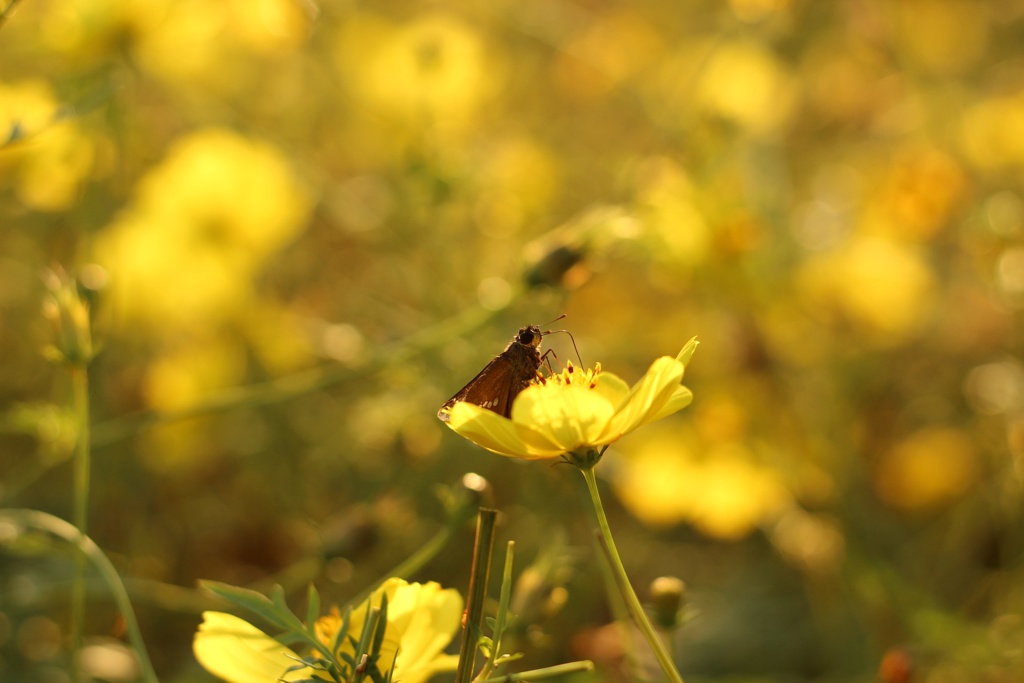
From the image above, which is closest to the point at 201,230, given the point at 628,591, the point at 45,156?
the point at 45,156

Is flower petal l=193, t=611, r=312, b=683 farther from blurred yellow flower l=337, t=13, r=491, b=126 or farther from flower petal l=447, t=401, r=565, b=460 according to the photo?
blurred yellow flower l=337, t=13, r=491, b=126

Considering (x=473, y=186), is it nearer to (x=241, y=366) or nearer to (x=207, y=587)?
(x=241, y=366)

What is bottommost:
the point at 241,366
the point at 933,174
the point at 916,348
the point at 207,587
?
the point at 207,587

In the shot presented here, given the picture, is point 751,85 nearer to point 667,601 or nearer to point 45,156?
point 45,156

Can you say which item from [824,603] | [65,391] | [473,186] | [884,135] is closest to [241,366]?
[65,391]

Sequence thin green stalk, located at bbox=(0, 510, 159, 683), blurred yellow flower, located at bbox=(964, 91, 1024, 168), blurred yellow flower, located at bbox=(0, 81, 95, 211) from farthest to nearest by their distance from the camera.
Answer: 1. blurred yellow flower, located at bbox=(964, 91, 1024, 168)
2. blurred yellow flower, located at bbox=(0, 81, 95, 211)
3. thin green stalk, located at bbox=(0, 510, 159, 683)

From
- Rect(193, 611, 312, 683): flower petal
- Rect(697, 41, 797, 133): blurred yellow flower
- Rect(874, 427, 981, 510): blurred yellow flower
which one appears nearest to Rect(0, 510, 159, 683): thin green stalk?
Rect(193, 611, 312, 683): flower petal
